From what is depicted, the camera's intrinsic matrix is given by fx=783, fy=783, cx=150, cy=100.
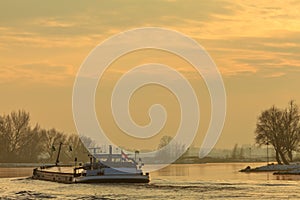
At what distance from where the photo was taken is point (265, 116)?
176000 mm

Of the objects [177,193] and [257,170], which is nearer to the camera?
[177,193]

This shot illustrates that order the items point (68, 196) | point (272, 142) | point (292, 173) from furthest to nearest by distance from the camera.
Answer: point (272, 142)
point (292, 173)
point (68, 196)

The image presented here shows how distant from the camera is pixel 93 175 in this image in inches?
4582

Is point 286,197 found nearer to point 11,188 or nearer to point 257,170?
point 11,188

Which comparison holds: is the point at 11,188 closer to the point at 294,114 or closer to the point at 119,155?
the point at 119,155

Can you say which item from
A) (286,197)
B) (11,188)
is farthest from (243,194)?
(11,188)

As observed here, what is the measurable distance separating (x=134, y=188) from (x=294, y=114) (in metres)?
84.8

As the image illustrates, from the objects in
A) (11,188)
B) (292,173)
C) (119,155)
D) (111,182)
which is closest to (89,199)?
(11,188)

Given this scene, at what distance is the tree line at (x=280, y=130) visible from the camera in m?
172

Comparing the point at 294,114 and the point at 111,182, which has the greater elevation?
the point at 294,114

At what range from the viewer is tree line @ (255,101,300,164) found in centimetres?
17250

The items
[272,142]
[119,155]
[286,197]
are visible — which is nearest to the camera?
[286,197]

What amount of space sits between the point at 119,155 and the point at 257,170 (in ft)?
183

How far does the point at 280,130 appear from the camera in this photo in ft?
567
